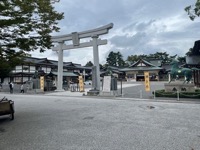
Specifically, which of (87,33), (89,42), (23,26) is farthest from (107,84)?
(23,26)

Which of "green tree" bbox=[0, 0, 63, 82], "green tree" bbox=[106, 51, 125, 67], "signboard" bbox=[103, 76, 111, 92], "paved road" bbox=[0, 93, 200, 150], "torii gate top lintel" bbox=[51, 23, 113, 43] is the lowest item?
"paved road" bbox=[0, 93, 200, 150]

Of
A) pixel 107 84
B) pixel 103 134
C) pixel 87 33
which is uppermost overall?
pixel 87 33

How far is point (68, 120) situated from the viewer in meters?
8.69

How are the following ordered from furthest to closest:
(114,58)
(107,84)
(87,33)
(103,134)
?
(114,58), (87,33), (107,84), (103,134)

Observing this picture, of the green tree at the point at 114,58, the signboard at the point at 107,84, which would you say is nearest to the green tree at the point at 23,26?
Answer: the signboard at the point at 107,84

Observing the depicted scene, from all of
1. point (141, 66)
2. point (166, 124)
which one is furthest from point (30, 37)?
point (141, 66)

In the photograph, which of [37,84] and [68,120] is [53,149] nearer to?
[68,120]

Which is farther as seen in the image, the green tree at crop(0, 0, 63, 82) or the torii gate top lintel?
the torii gate top lintel

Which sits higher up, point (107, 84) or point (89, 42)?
point (89, 42)

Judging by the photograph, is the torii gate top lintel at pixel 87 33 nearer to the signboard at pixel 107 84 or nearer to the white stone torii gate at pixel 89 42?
the white stone torii gate at pixel 89 42

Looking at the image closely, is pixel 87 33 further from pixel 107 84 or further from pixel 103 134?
pixel 103 134

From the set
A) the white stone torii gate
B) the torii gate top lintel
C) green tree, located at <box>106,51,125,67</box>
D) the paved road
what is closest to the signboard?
the white stone torii gate

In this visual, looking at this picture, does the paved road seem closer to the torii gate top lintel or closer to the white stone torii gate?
the white stone torii gate

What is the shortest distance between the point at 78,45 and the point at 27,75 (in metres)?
23.8
